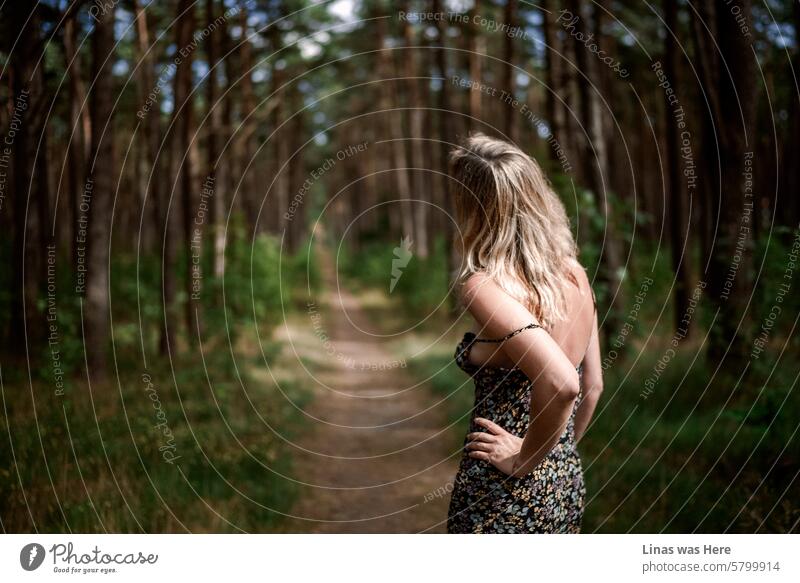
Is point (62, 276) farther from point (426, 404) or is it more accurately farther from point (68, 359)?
point (426, 404)

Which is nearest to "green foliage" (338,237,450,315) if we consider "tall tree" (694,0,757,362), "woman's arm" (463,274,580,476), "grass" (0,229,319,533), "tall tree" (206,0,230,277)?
"tall tree" (206,0,230,277)

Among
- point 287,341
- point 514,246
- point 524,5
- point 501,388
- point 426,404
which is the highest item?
point 524,5

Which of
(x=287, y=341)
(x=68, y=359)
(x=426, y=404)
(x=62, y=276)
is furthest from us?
(x=287, y=341)

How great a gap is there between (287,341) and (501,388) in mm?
10513

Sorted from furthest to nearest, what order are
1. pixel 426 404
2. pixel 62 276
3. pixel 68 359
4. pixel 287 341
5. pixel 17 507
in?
pixel 287 341
pixel 62 276
pixel 426 404
pixel 68 359
pixel 17 507

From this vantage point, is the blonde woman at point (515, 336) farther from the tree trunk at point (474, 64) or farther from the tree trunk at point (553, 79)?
the tree trunk at point (474, 64)

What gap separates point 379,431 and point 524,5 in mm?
9812

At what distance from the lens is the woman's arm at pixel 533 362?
6.48ft

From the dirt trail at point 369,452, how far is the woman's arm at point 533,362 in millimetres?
3257

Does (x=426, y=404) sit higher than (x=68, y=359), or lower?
lower

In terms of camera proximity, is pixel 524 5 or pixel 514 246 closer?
pixel 514 246

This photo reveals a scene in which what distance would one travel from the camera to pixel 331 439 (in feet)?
25.1

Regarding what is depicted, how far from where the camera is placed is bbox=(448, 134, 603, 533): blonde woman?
203 centimetres
